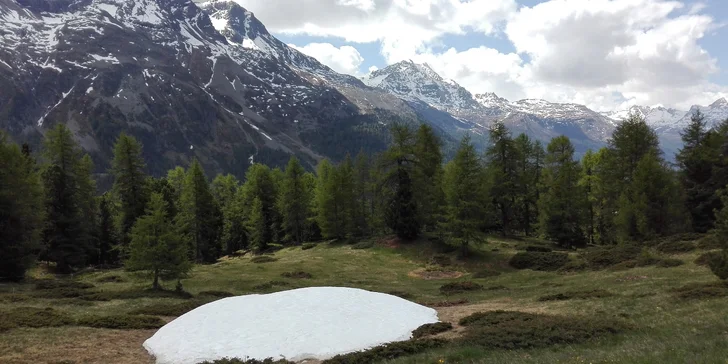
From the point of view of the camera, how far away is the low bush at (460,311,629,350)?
16703mm

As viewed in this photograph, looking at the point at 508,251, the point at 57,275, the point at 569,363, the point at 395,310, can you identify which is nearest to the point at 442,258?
the point at 508,251

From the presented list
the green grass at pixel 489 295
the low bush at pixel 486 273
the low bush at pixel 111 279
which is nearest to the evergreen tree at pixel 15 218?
the green grass at pixel 489 295

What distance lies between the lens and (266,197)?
256 ft

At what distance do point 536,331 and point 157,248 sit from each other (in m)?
26.8

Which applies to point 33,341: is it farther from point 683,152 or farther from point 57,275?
point 683,152

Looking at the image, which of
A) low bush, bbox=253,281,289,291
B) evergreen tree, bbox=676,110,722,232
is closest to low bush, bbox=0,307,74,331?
low bush, bbox=253,281,289,291

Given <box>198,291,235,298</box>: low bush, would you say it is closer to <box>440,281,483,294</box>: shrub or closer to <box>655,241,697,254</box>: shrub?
<box>440,281,483,294</box>: shrub

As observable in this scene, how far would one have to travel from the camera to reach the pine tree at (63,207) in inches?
1800

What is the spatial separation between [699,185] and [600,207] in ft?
42.7

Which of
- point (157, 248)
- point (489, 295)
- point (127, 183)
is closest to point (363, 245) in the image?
point (489, 295)

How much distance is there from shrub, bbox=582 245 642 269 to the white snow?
70.7 ft

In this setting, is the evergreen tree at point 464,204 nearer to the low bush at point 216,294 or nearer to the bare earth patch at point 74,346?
the low bush at point 216,294

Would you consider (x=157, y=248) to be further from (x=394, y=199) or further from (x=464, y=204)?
(x=464, y=204)

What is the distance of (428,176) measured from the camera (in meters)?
61.2
